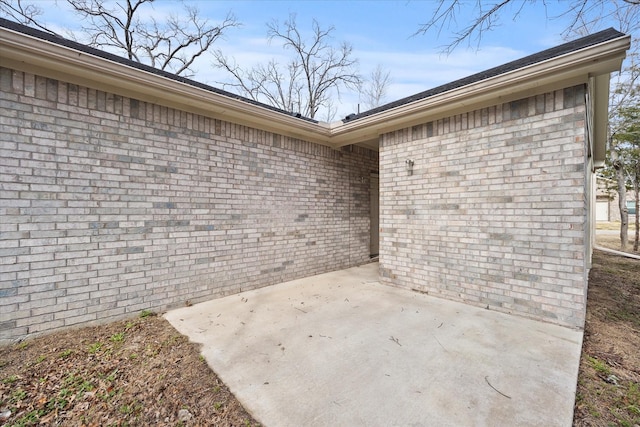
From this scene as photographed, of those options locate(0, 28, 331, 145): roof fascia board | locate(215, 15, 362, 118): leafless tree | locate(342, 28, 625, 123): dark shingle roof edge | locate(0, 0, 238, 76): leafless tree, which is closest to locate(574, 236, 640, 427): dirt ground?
locate(342, 28, 625, 123): dark shingle roof edge

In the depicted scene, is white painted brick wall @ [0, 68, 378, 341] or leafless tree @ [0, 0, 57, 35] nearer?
white painted brick wall @ [0, 68, 378, 341]

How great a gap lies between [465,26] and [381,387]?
4.25 m

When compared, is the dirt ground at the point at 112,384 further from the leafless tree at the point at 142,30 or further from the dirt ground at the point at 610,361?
the leafless tree at the point at 142,30

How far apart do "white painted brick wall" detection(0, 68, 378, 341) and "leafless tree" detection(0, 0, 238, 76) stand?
9.74m

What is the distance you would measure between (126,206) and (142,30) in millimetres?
12231

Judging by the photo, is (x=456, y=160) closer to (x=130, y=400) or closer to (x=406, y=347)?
(x=406, y=347)

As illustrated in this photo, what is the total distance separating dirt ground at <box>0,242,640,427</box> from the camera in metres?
1.93

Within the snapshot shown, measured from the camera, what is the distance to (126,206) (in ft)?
11.7

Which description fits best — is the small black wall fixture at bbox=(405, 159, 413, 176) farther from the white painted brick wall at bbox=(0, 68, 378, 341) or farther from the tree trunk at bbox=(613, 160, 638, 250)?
the tree trunk at bbox=(613, 160, 638, 250)

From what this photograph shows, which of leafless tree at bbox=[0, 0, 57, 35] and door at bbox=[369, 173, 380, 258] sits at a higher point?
leafless tree at bbox=[0, 0, 57, 35]

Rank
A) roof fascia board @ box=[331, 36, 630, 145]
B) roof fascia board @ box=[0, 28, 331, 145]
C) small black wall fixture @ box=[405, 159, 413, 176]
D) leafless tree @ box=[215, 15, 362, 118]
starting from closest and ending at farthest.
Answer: roof fascia board @ box=[0, 28, 331, 145], roof fascia board @ box=[331, 36, 630, 145], small black wall fixture @ box=[405, 159, 413, 176], leafless tree @ box=[215, 15, 362, 118]

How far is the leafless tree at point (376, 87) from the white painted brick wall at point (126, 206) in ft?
43.6

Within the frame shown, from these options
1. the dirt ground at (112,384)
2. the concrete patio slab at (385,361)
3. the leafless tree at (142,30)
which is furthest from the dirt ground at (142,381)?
the leafless tree at (142,30)

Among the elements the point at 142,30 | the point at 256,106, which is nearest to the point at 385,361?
the point at 256,106
